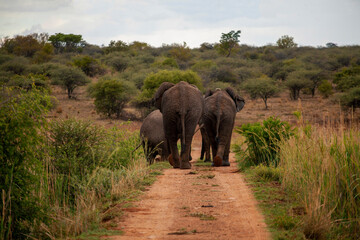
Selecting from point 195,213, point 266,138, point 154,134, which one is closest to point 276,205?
point 195,213

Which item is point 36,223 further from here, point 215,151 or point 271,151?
point 215,151

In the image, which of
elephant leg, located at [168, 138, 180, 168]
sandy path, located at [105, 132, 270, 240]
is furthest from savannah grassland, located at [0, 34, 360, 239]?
elephant leg, located at [168, 138, 180, 168]

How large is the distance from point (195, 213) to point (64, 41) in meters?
71.6

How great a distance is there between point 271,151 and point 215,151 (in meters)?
2.37

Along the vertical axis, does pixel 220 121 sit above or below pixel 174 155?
above

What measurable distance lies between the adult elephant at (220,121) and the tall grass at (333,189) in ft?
14.3

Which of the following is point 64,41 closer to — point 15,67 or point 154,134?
point 15,67

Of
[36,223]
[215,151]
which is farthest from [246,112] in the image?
[36,223]

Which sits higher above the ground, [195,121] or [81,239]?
[195,121]

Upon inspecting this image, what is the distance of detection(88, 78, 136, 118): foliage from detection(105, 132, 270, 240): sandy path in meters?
21.2

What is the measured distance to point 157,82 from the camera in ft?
92.4

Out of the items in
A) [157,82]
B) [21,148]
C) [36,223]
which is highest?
[157,82]

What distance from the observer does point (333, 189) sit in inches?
208

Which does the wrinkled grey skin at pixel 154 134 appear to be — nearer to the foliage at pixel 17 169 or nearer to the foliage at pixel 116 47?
the foliage at pixel 17 169
